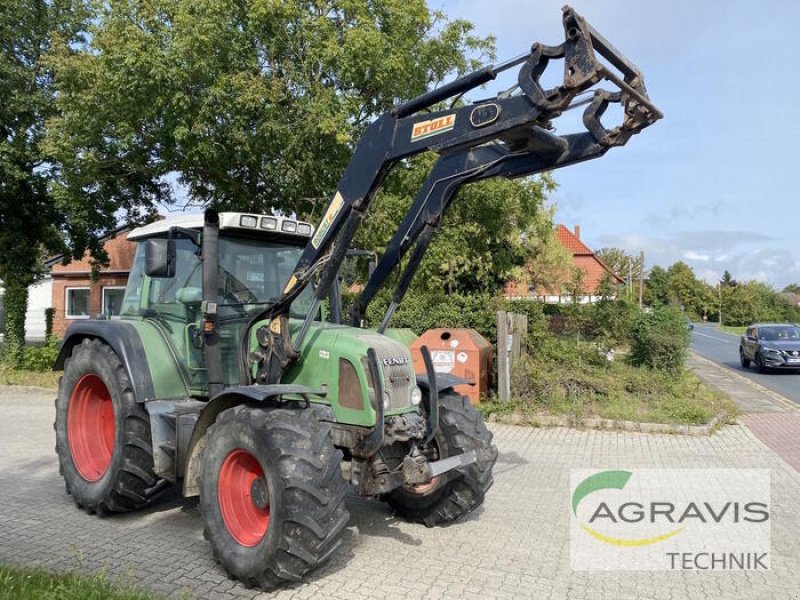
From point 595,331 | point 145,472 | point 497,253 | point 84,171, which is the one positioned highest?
point 84,171

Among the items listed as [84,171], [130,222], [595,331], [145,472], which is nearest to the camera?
[145,472]

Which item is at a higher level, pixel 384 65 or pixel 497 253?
pixel 384 65

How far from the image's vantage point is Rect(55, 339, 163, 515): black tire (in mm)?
5336

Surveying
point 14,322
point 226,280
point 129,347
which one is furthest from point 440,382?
point 14,322

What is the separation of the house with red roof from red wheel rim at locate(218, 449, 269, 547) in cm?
927

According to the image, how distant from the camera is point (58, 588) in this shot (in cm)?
365

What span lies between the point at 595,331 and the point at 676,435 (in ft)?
11.8

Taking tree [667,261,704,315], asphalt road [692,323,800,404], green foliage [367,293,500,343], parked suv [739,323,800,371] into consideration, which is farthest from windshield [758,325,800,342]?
tree [667,261,704,315]

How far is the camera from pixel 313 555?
3932 millimetres

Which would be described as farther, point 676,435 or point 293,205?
point 293,205

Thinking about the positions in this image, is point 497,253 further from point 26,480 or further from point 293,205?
point 26,480

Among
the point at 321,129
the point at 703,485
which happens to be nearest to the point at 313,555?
the point at 703,485

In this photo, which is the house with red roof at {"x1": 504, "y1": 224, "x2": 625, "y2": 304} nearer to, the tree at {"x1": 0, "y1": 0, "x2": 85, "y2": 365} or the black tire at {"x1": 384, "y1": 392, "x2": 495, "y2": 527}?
the black tire at {"x1": 384, "y1": 392, "x2": 495, "y2": 527}

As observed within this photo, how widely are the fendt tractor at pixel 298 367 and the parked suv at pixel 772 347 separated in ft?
57.7
